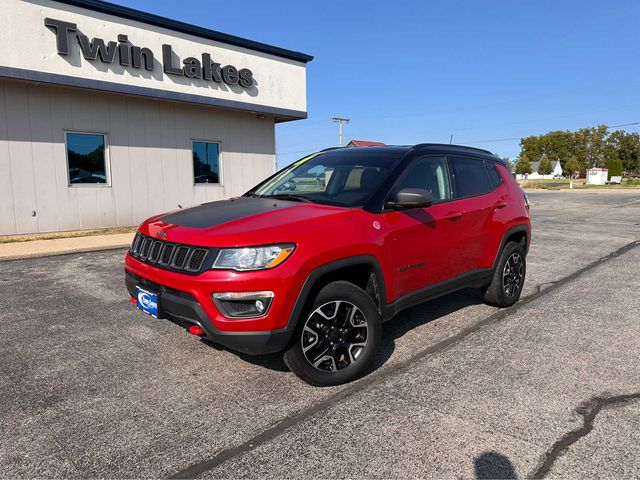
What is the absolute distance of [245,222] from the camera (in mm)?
3221

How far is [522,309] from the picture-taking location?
17.2ft

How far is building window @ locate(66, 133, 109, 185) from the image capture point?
11.1m

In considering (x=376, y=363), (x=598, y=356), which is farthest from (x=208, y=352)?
(x=598, y=356)

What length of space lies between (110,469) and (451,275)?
3137 millimetres

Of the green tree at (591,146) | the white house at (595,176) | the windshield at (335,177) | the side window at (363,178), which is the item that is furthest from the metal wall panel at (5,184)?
the green tree at (591,146)

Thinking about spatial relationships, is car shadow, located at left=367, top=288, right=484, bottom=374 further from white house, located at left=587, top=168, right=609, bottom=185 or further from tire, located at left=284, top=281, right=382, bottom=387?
white house, located at left=587, top=168, right=609, bottom=185

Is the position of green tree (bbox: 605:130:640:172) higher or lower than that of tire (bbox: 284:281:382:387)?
higher

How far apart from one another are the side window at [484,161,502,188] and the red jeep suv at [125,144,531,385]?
396 mm

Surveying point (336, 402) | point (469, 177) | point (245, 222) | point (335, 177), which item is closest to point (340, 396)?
point (336, 402)

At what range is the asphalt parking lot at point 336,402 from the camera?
248 centimetres

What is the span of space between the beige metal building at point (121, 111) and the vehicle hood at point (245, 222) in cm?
839

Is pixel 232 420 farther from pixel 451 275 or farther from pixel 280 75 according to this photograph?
pixel 280 75

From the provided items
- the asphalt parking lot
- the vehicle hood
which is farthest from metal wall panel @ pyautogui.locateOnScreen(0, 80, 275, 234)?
the vehicle hood

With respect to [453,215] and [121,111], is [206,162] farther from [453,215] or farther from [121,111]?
[453,215]
